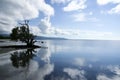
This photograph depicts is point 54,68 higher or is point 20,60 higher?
point 20,60

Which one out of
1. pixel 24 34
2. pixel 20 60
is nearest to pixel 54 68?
pixel 20 60

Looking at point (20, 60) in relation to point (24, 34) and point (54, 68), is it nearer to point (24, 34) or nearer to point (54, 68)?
point (54, 68)

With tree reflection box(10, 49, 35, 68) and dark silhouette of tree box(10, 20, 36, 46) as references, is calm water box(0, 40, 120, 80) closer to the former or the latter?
tree reflection box(10, 49, 35, 68)

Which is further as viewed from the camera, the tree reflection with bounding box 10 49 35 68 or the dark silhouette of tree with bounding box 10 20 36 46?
the dark silhouette of tree with bounding box 10 20 36 46

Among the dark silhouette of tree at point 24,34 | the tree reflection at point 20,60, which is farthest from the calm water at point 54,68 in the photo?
the dark silhouette of tree at point 24,34

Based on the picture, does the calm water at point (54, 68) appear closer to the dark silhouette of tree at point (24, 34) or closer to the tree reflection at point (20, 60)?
the tree reflection at point (20, 60)

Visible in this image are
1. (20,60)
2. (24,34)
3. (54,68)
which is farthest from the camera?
(24,34)

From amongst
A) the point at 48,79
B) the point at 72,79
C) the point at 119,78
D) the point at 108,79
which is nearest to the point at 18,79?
the point at 48,79

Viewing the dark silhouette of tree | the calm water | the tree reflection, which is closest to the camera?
the calm water

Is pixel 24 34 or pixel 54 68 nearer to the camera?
pixel 54 68

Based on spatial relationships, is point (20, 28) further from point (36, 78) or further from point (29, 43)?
point (36, 78)

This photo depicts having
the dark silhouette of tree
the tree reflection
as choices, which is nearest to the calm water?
the tree reflection

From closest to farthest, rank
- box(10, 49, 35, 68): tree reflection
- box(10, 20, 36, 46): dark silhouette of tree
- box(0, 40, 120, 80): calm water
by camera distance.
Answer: box(0, 40, 120, 80): calm water → box(10, 49, 35, 68): tree reflection → box(10, 20, 36, 46): dark silhouette of tree

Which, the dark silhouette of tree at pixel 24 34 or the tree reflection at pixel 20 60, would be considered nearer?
the tree reflection at pixel 20 60
